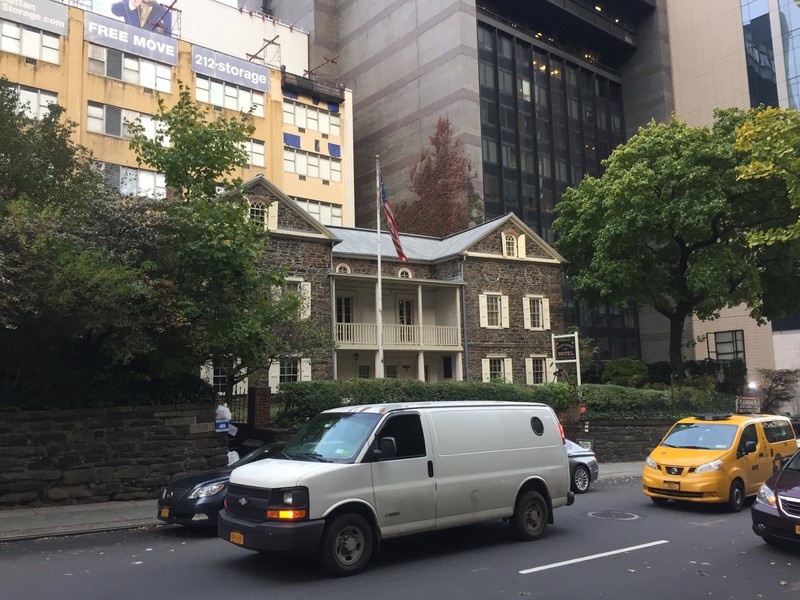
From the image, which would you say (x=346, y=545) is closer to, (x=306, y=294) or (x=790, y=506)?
(x=790, y=506)

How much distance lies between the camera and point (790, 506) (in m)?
8.41

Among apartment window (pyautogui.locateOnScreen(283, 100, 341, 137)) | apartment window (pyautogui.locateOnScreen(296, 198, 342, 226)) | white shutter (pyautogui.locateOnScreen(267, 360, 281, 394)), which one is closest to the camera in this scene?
white shutter (pyautogui.locateOnScreen(267, 360, 281, 394))

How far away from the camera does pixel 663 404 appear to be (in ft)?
85.8

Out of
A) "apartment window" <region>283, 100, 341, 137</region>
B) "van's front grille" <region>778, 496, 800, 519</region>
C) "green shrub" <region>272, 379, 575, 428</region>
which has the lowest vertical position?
"van's front grille" <region>778, 496, 800, 519</region>

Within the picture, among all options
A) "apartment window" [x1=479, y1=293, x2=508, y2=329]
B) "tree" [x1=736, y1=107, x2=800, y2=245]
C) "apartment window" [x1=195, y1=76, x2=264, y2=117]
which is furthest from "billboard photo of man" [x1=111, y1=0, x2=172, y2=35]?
"tree" [x1=736, y1=107, x2=800, y2=245]

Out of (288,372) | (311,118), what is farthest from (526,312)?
(311,118)

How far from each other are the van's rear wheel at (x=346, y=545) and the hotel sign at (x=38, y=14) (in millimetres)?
38547

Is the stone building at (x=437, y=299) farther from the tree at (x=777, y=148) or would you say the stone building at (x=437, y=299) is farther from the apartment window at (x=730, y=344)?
the apartment window at (x=730, y=344)

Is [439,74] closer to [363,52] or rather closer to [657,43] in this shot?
[363,52]

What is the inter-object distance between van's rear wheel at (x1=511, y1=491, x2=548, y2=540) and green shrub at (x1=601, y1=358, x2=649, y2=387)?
2691 centimetres

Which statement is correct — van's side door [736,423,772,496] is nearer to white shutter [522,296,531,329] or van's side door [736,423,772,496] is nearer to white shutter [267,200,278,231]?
white shutter [267,200,278,231]

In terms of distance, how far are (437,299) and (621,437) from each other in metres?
12.6

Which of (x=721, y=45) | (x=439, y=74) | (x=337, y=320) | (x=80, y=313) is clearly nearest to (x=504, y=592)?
(x=80, y=313)

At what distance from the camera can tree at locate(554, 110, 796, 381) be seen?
1166 inches
